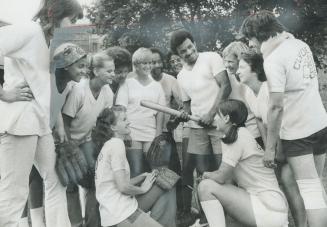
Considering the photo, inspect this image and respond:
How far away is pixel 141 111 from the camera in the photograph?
4.86m

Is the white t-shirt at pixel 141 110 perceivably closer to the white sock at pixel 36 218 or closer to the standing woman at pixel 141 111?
the standing woman at pixel 141 111

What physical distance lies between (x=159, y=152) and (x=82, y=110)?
863 mm

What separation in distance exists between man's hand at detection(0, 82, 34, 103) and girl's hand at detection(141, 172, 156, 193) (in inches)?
44.5

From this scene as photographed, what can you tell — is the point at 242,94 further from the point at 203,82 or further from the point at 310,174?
the point at 310,174

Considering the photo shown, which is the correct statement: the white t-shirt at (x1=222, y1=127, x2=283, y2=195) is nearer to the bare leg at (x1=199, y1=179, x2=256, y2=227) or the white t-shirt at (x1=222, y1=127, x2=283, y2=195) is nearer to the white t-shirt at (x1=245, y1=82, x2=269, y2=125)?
the bare leg at (x1=199, y1=179, x2=256, y2=227)

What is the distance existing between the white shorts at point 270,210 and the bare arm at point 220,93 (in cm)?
105

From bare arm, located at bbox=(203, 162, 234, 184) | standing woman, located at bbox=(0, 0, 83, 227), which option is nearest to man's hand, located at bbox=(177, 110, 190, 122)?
bare arm, located at bbox=(203, 162, 234, 184)

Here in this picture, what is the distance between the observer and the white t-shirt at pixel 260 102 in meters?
4.11

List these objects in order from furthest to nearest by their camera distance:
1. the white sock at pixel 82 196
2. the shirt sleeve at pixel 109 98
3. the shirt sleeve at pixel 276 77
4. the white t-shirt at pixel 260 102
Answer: the white sock at pixel 82 196, the shirt sleeve at pixel 109 98, the white t-shirt at pixel 260 102, the shirt sleeve at pixel 276 77

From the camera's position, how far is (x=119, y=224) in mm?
3664

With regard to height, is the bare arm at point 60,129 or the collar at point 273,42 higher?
the collar at point 273,42

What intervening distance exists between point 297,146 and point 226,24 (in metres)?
9.36

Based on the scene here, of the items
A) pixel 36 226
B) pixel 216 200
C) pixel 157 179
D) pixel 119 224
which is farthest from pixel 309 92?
pixel 36 226

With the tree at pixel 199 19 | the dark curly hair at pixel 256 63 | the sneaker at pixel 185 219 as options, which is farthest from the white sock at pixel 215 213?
the tree at pixel 199 19
